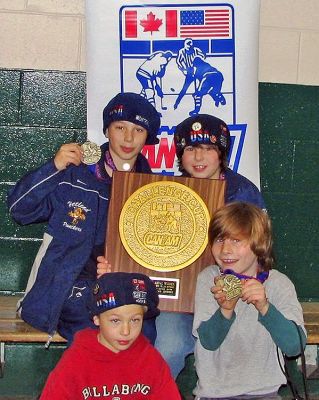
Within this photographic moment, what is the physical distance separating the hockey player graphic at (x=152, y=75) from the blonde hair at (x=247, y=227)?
1134 millimetres

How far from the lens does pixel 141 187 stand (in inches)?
158

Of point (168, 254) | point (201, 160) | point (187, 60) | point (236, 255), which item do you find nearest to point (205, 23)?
point (187, 60)

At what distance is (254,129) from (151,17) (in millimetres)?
795

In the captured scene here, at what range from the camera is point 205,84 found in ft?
15.6

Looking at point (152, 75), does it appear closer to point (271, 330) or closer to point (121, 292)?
point (121, 292)

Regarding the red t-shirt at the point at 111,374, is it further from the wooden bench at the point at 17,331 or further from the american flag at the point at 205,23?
the american flag at the point at 205,23

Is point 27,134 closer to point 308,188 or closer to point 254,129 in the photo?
point 254,129

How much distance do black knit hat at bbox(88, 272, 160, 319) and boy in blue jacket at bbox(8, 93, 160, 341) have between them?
368 mm

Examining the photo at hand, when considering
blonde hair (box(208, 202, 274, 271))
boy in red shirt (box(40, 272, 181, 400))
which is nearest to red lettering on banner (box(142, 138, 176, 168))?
blonde hair (box(208, 202, 274, 271))

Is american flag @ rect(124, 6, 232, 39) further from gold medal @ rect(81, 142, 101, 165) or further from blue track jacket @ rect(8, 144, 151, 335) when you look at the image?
blue track jacket @ rect(8, 144, 151, 335)

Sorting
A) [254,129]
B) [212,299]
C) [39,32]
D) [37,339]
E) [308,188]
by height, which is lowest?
A: [37,339]

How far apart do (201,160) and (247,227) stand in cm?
52

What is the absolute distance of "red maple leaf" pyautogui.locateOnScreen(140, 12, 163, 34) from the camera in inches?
186

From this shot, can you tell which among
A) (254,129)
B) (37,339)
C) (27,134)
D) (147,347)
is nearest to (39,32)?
(27,134)
